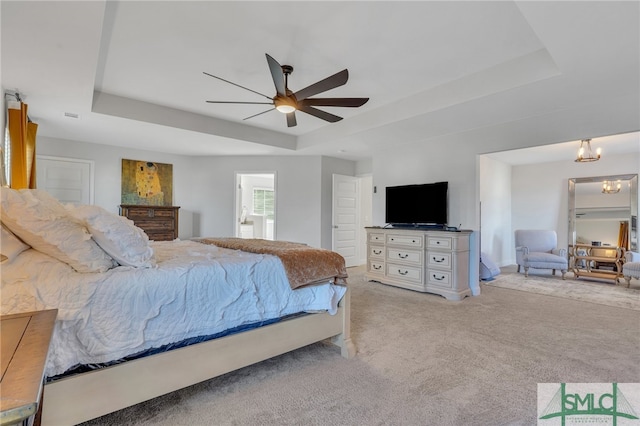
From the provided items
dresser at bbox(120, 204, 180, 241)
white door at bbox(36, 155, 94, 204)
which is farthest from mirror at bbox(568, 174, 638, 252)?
white door at bbox(36, 155, 94, 204)

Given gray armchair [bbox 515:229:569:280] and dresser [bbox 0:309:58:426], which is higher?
dresser [bbox 0:309:58:426]

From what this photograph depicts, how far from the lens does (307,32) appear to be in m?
2.41

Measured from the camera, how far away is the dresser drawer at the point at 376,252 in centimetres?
510

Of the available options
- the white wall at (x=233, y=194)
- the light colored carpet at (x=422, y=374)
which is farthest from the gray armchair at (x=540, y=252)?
the white wall at (x=233, y=194)

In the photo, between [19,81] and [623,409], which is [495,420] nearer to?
[623,409]

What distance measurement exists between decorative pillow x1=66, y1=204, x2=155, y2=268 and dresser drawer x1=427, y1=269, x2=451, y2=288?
12.3ft

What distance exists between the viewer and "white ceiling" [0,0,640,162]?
2078 millimetres

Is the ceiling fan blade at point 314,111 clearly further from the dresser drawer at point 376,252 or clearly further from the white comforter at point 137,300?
the dresser drawer at point 376,252

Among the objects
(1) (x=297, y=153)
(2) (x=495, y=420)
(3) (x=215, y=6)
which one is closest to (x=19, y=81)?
(3) (x=215, y=6)

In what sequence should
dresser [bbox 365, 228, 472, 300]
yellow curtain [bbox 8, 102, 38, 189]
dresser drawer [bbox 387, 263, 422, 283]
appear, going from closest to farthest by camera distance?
yellow curtain [bbox 8, 102, 38, 189], dresser [bbox 365, 228, 472, 300], dresser drawer [bbox 387, 263, 422, 283]

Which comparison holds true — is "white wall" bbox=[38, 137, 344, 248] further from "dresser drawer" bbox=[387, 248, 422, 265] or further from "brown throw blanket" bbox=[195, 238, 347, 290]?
"brown throw blanket" bbox=[195, 238, 347, 290]

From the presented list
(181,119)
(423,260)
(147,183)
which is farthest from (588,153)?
(147,183)

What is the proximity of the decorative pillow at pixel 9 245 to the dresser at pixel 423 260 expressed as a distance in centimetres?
426
